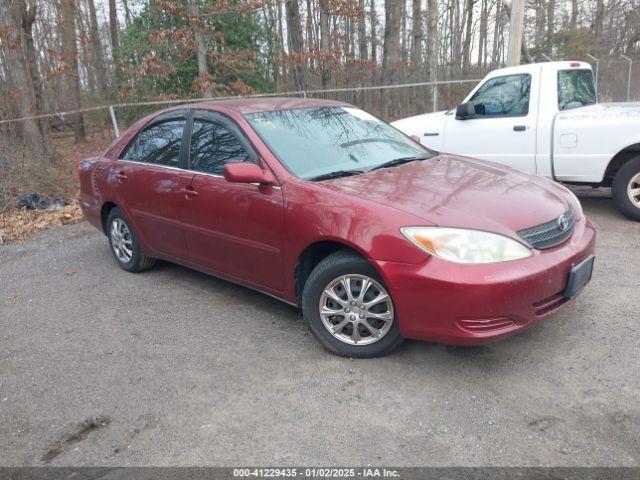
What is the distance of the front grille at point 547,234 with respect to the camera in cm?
317

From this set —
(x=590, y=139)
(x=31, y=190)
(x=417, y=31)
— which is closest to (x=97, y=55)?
(x=417, y=31)

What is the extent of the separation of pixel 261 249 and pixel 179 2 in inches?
432

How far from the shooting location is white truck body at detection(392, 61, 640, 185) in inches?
230

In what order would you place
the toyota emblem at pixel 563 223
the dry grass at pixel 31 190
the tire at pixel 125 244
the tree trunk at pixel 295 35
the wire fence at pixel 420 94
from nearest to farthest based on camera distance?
1. the toyota emblem at pixel 563 223
2. the tire at pixel 125 244
3. the dry grass at pixel 31 190
4. the wire fence at pixel 420 94
5. the tree trunk at pixel 295 35

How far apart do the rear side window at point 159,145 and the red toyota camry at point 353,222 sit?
0.05 feet

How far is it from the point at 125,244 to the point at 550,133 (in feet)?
15.9

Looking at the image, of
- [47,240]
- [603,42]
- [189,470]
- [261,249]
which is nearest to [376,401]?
[189,470]

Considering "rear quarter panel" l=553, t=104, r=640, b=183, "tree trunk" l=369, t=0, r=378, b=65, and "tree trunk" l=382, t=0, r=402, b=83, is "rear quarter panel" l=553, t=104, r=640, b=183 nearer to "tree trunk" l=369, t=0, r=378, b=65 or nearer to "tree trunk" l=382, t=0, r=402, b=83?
"tree trunk" l=382, t=0, r=402, b=83

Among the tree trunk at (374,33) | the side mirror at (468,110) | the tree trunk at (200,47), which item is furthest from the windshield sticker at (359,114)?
the tree trunk at (374,33)

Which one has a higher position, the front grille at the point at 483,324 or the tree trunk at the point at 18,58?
the tree trunk at the point at 18,58

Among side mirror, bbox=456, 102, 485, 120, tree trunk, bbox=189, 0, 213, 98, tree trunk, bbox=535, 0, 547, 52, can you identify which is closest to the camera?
side mirror, bbox=456, 102, 485, 120

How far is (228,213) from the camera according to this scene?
400 centimetres

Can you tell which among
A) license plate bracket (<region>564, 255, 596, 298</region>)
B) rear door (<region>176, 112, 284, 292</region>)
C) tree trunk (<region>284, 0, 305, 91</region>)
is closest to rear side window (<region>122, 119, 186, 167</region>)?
rear door (<region>176, 112, 284, 292</region>)

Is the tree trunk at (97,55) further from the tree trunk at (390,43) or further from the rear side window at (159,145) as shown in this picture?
the rear side window at (159,145)
